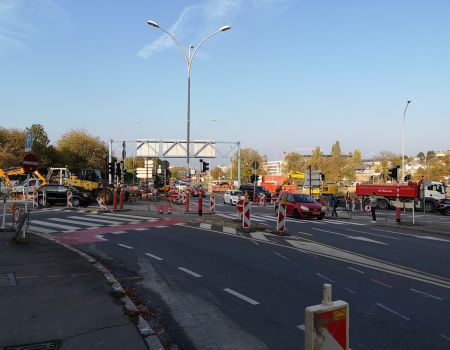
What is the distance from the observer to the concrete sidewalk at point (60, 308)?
5.29 metres

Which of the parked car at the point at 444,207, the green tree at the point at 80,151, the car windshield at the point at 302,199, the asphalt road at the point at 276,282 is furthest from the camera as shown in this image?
the green tree at the point at 80,151

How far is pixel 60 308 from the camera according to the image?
258 inches

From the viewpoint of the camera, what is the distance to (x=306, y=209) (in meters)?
24.8

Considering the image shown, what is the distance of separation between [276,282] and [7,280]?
5.08m

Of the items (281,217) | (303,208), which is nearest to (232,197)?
(303,208)

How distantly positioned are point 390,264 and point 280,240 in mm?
4425

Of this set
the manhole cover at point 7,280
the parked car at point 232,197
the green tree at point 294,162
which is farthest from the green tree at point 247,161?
the manhole cover at point 7,280

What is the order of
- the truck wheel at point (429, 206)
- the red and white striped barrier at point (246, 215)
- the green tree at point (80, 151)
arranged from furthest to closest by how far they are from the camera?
the green tree at point (80, 151)
the truck wheel at point (429, 206)
the red and white striped barrier at point (246, 215)

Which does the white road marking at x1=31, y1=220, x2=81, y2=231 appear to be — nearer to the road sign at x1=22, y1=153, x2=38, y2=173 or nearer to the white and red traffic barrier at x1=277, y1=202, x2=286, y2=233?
the road sign at x1=22, y1=153, x2=38, y2=173

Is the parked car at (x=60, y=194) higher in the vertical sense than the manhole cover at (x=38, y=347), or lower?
higher

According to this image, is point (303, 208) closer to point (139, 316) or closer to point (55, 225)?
point (55, 225)

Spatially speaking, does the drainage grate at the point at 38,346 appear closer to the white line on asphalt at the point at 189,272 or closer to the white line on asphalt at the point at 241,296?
the white line on asphalt at the point at 241,296

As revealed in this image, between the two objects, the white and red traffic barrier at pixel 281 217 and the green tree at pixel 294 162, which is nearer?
the white and red traffic barrier at pixel 281 217

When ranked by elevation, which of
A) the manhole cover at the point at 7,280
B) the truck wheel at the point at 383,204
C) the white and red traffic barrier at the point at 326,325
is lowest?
the truck wheel at the point at 383,204
